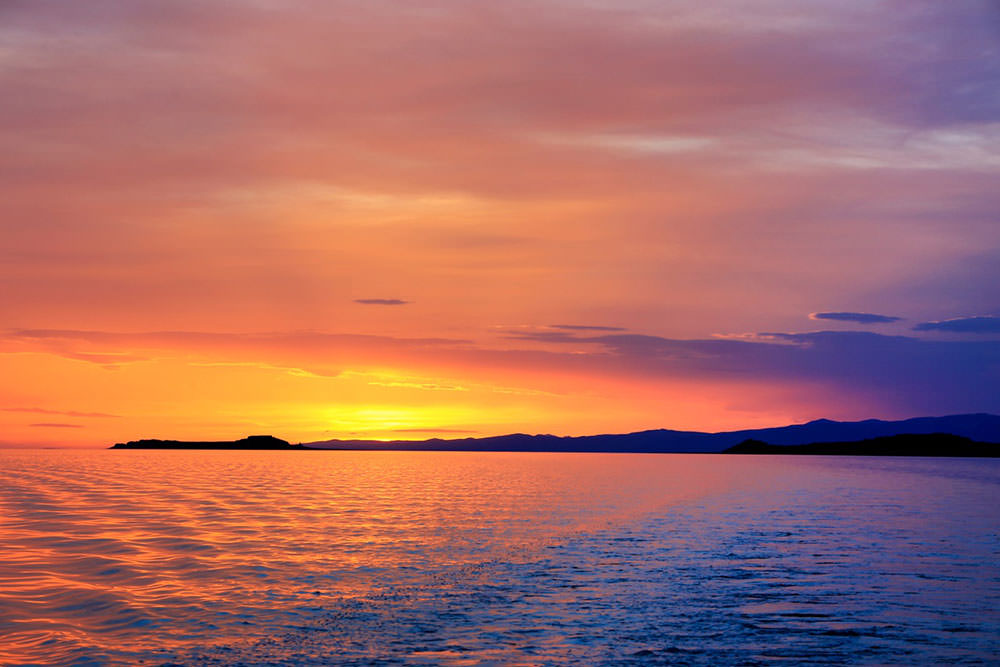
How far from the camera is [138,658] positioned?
1783 cm

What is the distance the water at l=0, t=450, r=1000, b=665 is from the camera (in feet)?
60.1

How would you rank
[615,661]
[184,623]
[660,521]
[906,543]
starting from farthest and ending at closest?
[660,521] → [906,543] → [184,623] → [615,661]

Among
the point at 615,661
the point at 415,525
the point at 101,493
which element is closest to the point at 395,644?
the point at 615,661

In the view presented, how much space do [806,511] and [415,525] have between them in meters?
27.7

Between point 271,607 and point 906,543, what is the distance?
27.8 m

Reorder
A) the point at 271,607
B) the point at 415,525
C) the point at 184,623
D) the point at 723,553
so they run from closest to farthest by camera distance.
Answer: the point at 184,623 → the point at 271,607 → the point at 723,553 → the point at 415,525

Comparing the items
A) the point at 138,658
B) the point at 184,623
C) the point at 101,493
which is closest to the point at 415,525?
the point at 184,623

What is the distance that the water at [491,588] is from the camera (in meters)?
18.3

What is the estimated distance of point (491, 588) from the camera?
25.8 metres

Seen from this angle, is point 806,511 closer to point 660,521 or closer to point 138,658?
point 660,521

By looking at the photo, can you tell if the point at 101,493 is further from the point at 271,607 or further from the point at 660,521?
the point at 271,607

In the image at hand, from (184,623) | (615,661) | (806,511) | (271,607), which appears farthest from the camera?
(806,511)

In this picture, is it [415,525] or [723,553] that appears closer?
[723,553]

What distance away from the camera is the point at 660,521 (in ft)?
160
